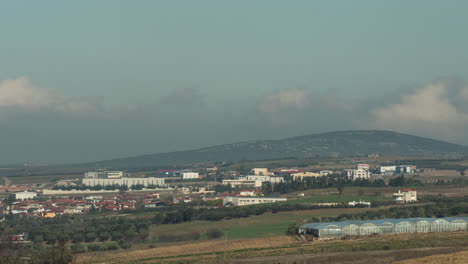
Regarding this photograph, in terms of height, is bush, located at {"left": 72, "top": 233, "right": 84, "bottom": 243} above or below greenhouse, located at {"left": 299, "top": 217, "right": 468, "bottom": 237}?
below

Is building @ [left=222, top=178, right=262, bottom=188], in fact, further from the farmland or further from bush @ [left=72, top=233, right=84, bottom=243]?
the farmland

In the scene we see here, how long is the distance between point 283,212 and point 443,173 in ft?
328

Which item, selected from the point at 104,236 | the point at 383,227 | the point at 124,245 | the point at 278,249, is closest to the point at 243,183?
the point at 104,236

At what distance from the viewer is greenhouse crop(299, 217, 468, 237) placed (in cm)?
7375

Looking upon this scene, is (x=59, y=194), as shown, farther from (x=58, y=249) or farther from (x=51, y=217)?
(x=58, y=249)

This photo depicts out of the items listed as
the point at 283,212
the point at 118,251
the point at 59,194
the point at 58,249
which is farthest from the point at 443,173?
the point at 58,249

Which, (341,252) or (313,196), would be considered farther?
(313,196)

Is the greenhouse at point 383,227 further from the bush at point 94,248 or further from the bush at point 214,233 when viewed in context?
the bush at point 94,248

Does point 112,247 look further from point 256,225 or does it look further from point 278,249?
point 256,225

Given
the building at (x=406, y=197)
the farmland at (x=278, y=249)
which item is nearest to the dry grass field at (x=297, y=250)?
the farmland at (x=278, y=249)

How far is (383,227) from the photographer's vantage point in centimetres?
7612

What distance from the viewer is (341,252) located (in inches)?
2366

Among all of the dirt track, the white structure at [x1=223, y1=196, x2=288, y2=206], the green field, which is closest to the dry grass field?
the dirt track

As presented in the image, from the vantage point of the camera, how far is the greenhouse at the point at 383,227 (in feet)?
242
